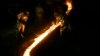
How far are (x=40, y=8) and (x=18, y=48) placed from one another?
2.89ft

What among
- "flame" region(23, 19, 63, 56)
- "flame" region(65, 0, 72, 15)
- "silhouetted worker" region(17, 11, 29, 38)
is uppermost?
"flame" region(65, 0, 72, 15)

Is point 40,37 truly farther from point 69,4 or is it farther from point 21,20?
point 69,4

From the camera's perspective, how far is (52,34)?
4.52 meters

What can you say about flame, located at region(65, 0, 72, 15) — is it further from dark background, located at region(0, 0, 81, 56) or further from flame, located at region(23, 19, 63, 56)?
flame, located at region(23, 19, 63, 56)

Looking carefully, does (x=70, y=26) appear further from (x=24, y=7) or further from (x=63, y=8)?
(x=24, y=7)

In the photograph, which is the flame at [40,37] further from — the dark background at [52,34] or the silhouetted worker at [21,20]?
the silhouetted worker at [21,20]

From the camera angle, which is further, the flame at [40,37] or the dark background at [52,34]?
the dark background at [52,34]

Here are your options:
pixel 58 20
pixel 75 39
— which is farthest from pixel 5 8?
pixel 75 39

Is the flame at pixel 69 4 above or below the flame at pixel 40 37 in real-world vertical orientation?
above

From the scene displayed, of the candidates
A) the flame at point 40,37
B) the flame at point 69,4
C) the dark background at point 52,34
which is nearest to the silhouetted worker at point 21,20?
the dark background at point 52,34

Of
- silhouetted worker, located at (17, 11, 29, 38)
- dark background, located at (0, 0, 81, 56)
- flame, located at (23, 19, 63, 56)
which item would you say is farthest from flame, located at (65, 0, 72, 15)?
silhouetted worker, located at (17, 11, 29, 38)

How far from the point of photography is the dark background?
456cm

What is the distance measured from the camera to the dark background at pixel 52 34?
4.56m

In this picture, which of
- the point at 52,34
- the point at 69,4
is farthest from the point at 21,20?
the point at 69,4
